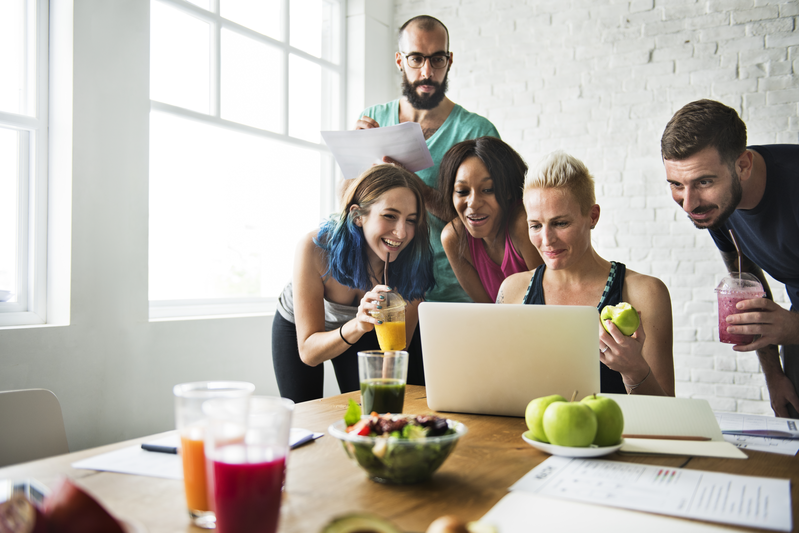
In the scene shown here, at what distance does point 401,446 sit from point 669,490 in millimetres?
389

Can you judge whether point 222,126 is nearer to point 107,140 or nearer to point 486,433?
point 107,140

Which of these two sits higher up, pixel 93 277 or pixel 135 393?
pixel 93 277

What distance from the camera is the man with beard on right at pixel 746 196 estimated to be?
194cm

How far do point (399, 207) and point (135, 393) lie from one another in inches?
61.1

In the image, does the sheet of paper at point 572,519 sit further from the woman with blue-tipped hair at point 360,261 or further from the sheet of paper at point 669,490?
the woman with blue-tipped hair at point 360,261

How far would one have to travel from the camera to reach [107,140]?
2.61m

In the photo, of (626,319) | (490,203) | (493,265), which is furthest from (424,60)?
(626,319)

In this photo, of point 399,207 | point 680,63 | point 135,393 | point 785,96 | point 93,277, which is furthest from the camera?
point 680,63

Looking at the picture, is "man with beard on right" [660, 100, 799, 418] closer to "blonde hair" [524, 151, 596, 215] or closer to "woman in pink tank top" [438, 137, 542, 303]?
"blonde hair" [524, 151, 596, 215]

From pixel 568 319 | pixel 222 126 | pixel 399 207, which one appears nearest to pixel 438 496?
pixel 568 319

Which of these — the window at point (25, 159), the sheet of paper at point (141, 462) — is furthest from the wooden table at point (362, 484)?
the window at point (25, 159)

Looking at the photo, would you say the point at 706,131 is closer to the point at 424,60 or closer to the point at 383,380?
the point at 424,60

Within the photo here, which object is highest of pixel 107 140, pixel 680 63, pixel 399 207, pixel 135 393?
pixel 680 63

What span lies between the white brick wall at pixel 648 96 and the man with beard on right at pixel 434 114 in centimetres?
160
